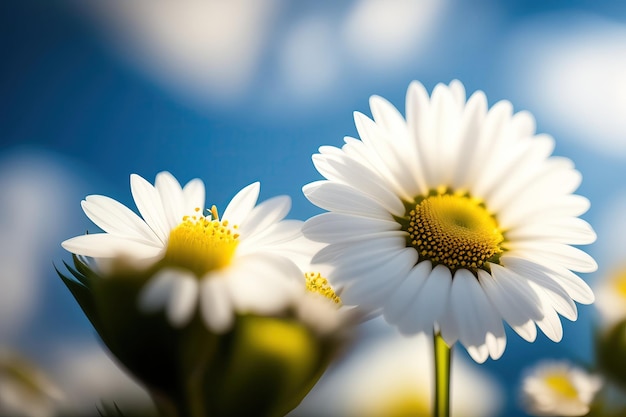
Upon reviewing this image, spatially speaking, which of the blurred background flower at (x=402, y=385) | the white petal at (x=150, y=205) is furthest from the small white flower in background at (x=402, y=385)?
the white petal at (x=150, y=205)

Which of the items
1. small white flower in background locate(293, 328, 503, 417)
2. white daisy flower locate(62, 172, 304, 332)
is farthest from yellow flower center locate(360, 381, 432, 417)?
white daisy flower locate(62, 172, 304, 332)

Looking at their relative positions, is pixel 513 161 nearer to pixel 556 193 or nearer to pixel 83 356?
pixel 556 193

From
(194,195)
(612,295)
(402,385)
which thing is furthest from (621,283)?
(194,195)

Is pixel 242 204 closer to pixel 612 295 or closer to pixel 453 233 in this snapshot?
pixel 453 233

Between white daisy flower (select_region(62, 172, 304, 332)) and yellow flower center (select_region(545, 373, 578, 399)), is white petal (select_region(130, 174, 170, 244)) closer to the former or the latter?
white daisy flower (select_region(62, 172, 304, 332))

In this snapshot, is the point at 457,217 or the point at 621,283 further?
the point at 621,283

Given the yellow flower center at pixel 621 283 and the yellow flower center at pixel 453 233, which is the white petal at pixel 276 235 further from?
the yellow flower center at pixel 621 283
